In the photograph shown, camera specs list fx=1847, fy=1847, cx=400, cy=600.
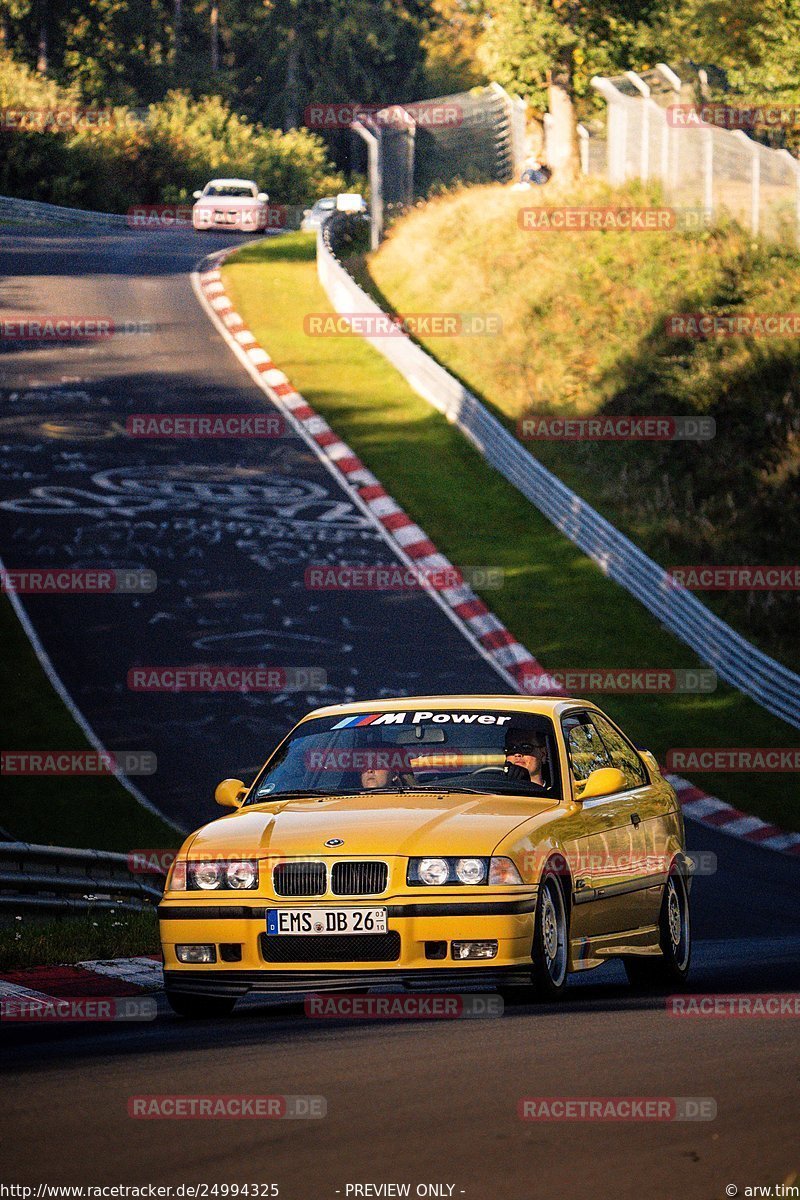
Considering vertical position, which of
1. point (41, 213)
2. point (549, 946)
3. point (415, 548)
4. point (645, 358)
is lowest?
point (415, 548)

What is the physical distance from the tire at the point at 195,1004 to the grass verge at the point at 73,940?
5.26 ft

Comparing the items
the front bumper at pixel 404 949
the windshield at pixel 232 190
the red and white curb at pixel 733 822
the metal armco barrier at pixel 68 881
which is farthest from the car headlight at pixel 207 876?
the windshield at pixel 232 190

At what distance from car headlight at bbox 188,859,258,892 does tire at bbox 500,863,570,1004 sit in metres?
1.23

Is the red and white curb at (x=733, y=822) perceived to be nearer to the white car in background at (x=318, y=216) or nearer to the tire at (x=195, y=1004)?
the tire at (x=195, y=1004)

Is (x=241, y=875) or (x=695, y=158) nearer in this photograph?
(x=241, y=875)

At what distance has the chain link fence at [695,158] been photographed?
33125 millimetres

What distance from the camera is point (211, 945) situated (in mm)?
8164

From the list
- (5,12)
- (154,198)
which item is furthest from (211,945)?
(5,12)

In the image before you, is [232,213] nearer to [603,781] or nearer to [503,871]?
[603,781]

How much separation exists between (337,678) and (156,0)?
79966 millimetres

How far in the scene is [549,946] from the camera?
8.27 meters

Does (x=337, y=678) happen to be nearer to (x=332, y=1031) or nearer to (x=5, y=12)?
(x=332, y=1031)

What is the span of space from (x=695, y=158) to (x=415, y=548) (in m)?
13.4

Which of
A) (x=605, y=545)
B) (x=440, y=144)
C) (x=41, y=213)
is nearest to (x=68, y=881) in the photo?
(x=605, y=545)
